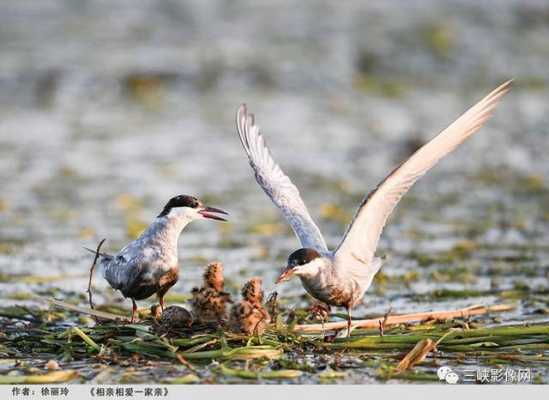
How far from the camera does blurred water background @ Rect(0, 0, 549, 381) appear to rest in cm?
961

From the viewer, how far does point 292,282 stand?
8914mm

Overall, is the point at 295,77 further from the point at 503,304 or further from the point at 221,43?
the point at 503,304

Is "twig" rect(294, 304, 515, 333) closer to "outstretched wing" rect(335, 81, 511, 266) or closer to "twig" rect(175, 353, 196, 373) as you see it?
"outstretched wing" rect(335, 81, 511, 266)

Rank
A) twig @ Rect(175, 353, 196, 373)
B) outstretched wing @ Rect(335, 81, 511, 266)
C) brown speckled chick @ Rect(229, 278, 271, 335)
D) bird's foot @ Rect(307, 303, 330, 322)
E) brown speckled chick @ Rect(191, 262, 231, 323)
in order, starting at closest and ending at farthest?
1. twig @ Rect(175, 353, 196, 373)
2. brown speckled chick @ Rect(229, 278, 271, 335)
3. outstretched wing @ Rect(335, 81, 511, 266)
4. brown speckled chick @ Rect(191, 262, 231, 323)
5. bird's foot @ Rect(307, 303, 330, 322)

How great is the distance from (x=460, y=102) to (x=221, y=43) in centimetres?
574

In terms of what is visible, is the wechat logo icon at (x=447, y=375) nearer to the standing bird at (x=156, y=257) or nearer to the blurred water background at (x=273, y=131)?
the standing bird at (x=156, y=257)

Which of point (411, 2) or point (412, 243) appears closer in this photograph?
point (412, 243)

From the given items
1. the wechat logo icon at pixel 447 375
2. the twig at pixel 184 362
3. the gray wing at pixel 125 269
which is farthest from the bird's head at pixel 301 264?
the gray wing at pixel 125 269

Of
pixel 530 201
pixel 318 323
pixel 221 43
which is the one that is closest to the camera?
pixel 318 323

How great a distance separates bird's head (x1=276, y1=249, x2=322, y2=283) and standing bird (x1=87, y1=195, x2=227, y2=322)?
2.47ft

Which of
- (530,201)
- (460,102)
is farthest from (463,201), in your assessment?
(460,102)

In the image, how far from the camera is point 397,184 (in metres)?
6.33

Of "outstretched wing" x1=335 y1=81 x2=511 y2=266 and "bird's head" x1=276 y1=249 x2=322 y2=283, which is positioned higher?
"outstretched wing" x1=335 y1=81 x2=511 y2=266

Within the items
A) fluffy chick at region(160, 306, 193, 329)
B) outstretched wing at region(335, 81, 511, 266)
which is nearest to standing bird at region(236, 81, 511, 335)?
outstretched wing at region(335, 81, 511, 266)
